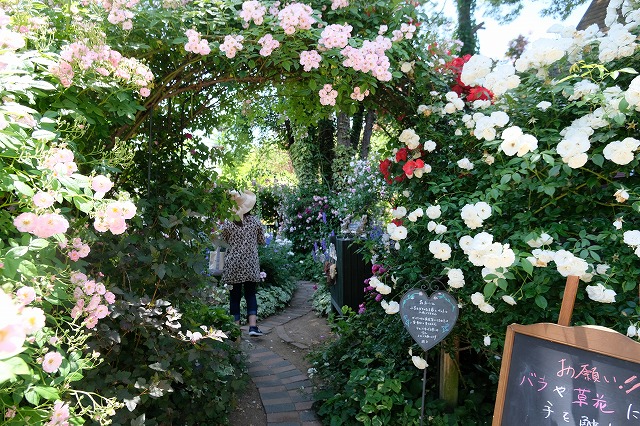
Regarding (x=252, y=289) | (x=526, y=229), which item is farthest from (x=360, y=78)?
(x=252, y=289)

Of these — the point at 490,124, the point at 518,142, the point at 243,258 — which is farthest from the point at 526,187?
the point at 243,258

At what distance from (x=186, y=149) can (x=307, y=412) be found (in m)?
2.16

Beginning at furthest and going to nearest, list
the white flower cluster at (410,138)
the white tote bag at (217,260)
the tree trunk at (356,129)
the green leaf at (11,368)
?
the tree trunk at (356,129) < the white tote bag at (217,260) < the white flower cluster at (410,138) < the green leaf at (11,368)

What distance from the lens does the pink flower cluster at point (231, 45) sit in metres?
2.55

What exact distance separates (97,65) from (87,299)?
108 cm

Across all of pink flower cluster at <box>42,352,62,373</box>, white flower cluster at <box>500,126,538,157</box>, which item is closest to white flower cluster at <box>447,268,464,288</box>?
white flower cluster at <box>500,126,538,157</box>

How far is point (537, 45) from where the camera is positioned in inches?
92.9

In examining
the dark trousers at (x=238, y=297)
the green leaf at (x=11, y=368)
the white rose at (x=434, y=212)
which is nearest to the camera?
the green leaf at (x=11, y=368)

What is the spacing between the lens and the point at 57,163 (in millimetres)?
1539

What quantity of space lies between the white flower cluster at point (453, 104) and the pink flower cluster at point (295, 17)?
0.97 m

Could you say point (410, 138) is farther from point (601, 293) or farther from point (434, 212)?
point (601, 293)

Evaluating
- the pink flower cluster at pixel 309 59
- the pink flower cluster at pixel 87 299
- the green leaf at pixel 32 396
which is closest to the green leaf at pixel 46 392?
the green leaf at pixel 32 396

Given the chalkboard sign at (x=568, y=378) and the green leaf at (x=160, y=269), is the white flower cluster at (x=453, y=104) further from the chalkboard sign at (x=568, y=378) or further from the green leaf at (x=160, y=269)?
the green leaf at (x=160, y=269)

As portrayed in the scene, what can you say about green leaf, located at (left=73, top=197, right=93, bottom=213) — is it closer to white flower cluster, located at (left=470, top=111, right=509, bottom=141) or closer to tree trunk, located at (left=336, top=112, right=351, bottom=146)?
white flower cluster, located at (left=470, top=111, right=509, bottom=141)
